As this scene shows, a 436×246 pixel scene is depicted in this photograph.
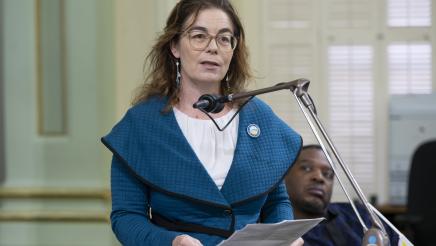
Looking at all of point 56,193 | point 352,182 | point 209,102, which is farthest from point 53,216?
point 352,182

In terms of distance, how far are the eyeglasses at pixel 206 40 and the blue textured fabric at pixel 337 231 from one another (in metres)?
1.28

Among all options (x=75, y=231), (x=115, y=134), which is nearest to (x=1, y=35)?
(x=75, y=231)

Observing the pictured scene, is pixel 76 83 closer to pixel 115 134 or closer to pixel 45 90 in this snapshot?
pixel 45 90

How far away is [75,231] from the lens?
10.1ft

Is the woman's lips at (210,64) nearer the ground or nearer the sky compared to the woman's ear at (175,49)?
nearer the ground

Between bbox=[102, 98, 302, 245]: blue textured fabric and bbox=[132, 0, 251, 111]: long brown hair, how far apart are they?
6cm

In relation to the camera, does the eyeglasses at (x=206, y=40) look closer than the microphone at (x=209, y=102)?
No

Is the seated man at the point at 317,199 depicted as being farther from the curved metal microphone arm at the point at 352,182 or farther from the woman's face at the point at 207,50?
the curved metal microphone arm at the point at 352,182

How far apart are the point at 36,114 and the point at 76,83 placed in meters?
0.19

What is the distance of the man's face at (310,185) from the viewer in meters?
2.98

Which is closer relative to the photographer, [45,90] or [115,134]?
[115,134]

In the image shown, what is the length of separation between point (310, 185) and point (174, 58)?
1.32 m

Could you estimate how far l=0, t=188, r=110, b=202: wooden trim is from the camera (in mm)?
3098

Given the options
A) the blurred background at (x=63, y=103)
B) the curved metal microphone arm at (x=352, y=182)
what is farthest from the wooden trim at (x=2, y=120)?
the curved metal microphone arm at (x=352, y=182)
